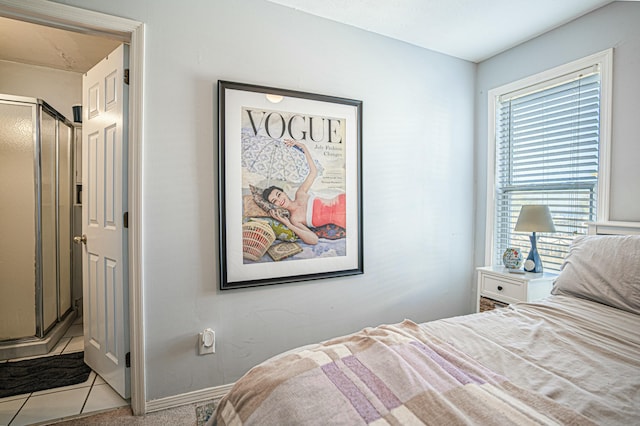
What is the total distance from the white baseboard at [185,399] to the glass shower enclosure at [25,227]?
153cm

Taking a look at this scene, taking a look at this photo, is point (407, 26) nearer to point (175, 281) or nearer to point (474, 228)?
point (474, 228)

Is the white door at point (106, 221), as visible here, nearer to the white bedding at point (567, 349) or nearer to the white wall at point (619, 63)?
the white bedding at point (567, 349)

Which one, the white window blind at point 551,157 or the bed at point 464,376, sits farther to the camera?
the white window blind at point 551,157

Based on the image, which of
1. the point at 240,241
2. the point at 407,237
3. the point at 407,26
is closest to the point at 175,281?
the point at 240,241

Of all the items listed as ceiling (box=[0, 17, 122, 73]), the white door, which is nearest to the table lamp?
the white door

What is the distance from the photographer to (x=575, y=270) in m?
1.86

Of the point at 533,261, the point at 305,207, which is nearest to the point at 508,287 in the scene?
the point at 533,261

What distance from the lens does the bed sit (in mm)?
834

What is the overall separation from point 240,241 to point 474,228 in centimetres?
222

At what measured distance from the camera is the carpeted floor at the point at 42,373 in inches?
87.9

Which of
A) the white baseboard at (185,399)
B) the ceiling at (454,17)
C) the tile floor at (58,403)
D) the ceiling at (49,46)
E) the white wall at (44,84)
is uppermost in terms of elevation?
the ceiling at (454,17)

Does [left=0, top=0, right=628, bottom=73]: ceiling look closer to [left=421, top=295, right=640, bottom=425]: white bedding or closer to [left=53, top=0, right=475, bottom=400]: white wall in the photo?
[left=53, top=0, right=475, bottom=400]: white wall

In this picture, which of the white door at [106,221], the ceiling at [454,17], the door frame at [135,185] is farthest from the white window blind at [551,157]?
the white door at [106,221]

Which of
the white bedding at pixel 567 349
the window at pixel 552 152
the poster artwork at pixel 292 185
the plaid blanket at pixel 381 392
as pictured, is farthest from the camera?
the window at pixel 552 152
